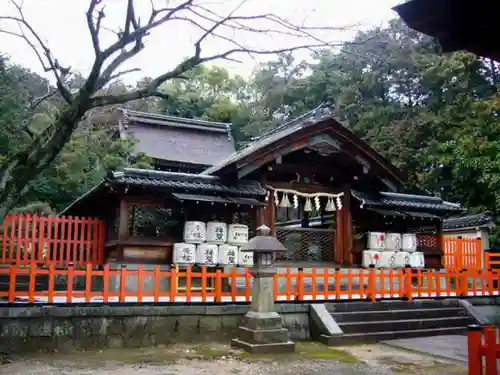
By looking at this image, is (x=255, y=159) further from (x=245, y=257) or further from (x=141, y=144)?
(x=141, y=144)

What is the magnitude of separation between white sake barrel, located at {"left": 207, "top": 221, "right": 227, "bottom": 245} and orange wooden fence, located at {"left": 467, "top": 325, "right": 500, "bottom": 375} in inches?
359

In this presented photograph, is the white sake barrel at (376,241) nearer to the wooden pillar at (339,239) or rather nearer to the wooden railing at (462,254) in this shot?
the wooden pillar at (339,239)

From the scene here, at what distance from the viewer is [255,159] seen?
15.1 meters

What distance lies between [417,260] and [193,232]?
821cm

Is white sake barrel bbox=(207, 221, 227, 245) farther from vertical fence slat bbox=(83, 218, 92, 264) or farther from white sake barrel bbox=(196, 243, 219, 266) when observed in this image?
vertical fence slat bbox=(83, 218, 92, 264)

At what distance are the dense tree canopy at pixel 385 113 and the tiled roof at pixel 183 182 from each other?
8.49 feet

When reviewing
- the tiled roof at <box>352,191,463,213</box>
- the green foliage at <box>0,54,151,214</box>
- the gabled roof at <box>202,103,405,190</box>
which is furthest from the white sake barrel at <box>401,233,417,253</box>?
the green foliage at <box>0,54,151,214</box>

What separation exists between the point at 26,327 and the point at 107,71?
6.01 m

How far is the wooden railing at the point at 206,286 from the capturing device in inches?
416

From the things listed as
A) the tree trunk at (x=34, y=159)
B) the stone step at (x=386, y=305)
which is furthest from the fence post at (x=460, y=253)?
the tree trunk at (x=34, y=159)

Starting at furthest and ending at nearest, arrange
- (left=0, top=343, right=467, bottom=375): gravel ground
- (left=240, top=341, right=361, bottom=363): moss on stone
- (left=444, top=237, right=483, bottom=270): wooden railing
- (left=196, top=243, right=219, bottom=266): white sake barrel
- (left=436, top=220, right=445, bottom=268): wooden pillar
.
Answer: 1. (left=444, top=237, right=483, bottom=270): wooden railing
2. (left=436, top=220, right=445, bottom=268): wooden pillar
3. (left=196, top=243, right=219, bottom=266): white sake barrel
4. (left=240, top=341, right=361, bottom=363): moss on stone
5. (left=0, top=343, right=467, bottom=375): gravel ground

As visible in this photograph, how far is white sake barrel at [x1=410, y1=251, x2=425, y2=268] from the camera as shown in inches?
689

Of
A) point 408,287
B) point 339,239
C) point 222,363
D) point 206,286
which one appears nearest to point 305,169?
point 339,239

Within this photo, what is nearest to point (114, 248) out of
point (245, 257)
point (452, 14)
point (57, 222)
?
point (57, 222)
